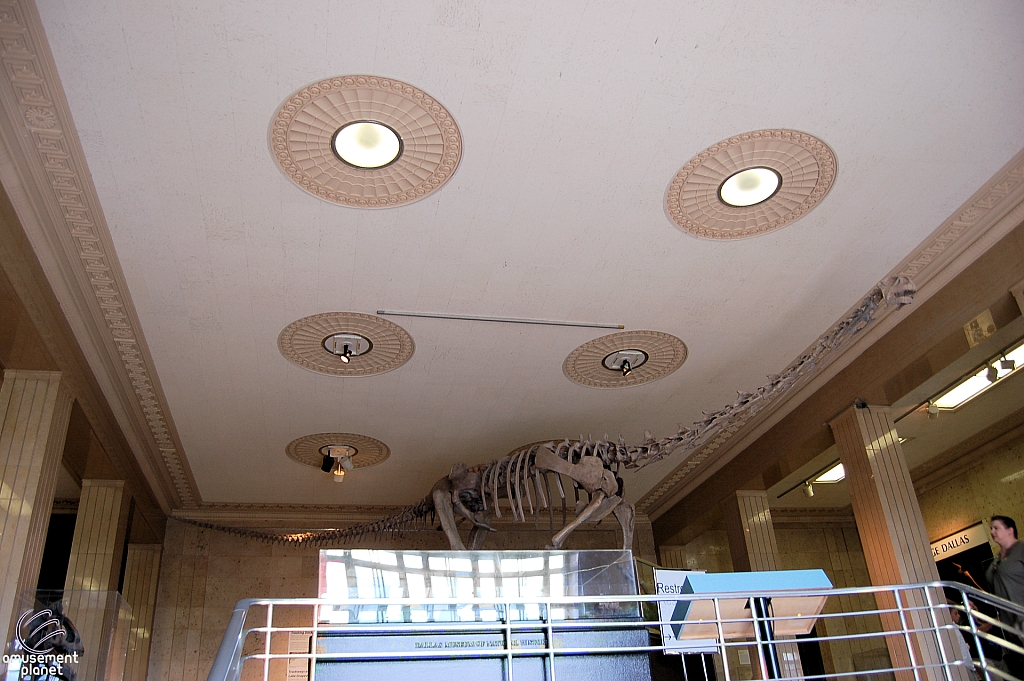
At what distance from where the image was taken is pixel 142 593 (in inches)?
435

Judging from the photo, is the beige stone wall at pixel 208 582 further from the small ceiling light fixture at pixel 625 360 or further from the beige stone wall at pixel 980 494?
the beige stone wall at pixel 980 494

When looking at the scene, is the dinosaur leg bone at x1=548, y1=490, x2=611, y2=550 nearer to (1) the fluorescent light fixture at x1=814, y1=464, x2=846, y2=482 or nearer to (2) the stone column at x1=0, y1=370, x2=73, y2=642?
(2) the stone column at x1=0, y1=370, x2=73, y2=642

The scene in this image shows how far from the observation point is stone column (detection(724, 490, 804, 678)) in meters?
10.3

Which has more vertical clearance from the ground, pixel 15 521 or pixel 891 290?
pixel 891 290

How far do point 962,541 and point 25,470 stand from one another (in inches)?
473

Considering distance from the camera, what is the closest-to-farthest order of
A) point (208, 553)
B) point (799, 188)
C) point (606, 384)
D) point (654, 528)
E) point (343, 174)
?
1. point (343, 174)
2. point (799, 188)
3. point (606, 384)
4. point (208, 553)
5. point (654, 528)

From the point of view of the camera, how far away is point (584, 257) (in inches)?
255

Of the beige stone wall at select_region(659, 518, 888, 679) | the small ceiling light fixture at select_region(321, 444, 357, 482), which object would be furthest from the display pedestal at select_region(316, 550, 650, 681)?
the beige stone wall at select_region(659, 518, 888, 679)

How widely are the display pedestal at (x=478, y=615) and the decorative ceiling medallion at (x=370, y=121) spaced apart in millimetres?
2523

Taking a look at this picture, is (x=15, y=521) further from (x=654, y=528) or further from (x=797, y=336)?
(x=654, y=528)

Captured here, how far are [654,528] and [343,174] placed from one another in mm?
9584

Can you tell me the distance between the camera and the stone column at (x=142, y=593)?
10.5 m

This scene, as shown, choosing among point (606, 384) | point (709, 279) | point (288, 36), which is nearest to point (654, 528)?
point (606, 384)

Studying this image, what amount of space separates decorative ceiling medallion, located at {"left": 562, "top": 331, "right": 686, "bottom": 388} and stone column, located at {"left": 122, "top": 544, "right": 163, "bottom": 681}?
681cm
